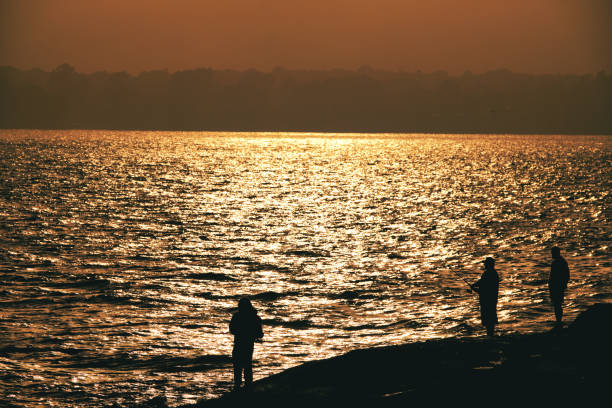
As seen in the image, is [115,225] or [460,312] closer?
[460,312]

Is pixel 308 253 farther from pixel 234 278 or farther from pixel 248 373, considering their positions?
pixel 248 373

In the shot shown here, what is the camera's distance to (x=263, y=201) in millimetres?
82312

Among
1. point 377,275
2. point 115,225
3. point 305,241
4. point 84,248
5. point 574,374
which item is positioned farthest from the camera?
point 115,225

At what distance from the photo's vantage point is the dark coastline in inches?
475

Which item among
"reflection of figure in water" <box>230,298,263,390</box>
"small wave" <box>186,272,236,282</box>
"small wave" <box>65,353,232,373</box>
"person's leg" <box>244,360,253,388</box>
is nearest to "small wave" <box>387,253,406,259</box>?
"small wave" <box>186,272,236,282</box>

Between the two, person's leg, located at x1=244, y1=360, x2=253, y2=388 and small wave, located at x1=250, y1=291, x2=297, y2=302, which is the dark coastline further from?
small wave, located at x1=250, y1=291, x2=297, y2=302

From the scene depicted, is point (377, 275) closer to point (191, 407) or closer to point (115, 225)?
point (191, 407)

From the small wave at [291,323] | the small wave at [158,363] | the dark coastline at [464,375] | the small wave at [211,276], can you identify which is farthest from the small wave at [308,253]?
the dark coastline at [464,375]

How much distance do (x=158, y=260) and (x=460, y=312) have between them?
20.6 metres

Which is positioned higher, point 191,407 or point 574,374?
point 574,374

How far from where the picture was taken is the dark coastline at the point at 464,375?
12070 millimetres

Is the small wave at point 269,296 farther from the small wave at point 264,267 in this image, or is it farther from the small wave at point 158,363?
the small wave at point 158,363

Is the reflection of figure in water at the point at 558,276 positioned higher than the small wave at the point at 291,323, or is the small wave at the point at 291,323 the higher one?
the reflection of figure in water at the point at 558,276

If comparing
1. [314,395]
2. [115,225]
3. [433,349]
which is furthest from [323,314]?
[115,225]
